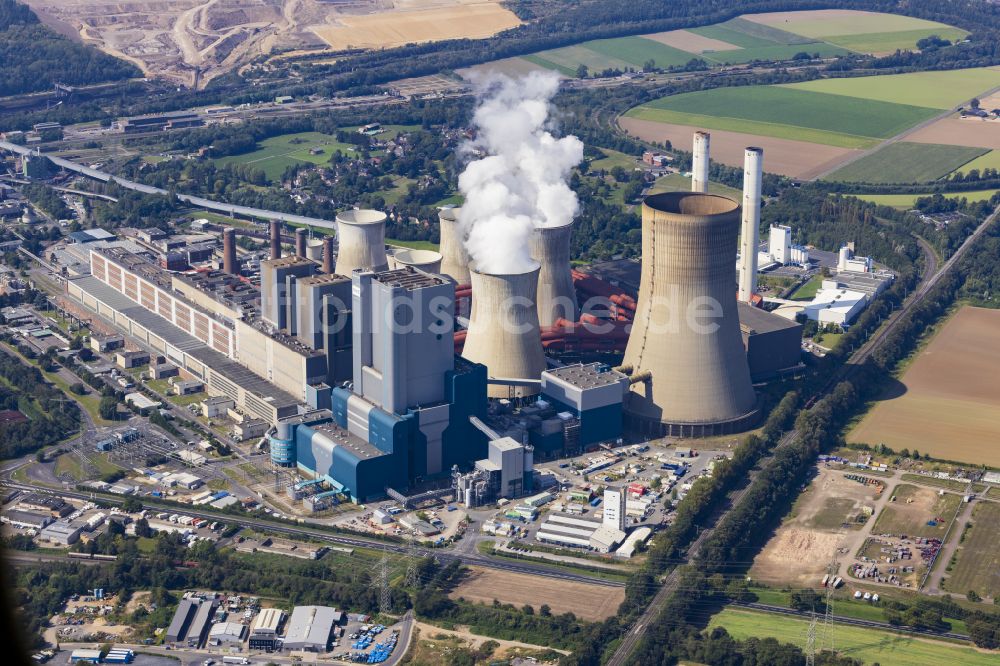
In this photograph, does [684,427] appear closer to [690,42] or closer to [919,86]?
[919,86]

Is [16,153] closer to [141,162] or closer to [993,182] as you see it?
[141,162]

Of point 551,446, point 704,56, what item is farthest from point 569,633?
point 704,56

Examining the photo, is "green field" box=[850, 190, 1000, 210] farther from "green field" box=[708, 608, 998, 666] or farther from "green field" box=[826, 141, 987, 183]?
"green field" box=[708, 608, 998, 666]

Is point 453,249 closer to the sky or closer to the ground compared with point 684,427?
closer to the sky

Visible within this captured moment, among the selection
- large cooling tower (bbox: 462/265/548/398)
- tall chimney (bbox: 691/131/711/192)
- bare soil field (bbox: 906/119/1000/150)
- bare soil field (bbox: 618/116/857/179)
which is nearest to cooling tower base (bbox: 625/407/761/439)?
large cooling tower (bbox: 462/265/548/398)

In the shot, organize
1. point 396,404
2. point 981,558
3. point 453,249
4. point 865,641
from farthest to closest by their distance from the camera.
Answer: point 453,249
point 396,404
point 981,558
point 865,641

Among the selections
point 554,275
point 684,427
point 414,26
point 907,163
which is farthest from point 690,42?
point 684,427

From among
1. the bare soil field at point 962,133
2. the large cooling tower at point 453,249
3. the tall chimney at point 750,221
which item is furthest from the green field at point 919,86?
the large cooling tower at point 453,249
